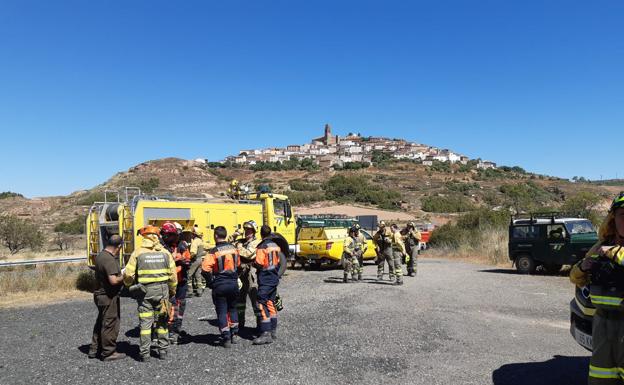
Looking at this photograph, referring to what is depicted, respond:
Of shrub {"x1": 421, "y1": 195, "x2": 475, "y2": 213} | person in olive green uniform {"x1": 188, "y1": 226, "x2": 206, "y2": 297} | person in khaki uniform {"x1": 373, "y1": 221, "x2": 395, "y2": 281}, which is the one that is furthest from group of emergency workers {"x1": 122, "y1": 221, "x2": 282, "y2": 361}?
shrub {"x1": 421, "y1": 195, "x2": 475, "y2": 213}

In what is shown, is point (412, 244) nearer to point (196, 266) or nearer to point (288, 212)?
point (288, 212)

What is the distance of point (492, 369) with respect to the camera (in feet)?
19.0

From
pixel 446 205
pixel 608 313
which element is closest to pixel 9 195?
pixel 446 205

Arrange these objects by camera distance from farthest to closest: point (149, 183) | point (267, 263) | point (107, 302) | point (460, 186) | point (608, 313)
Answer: point (460, 186), point (149, 183), point (267, 263), point (107, 302), point (608, 313)

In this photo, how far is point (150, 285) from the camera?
628 cm

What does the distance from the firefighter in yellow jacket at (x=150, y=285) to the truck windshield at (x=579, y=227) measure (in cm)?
1375

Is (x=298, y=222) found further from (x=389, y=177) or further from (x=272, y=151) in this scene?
(x=272, y=151)

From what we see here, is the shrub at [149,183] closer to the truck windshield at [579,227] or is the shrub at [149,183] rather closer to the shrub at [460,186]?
the shrub at [460,186]

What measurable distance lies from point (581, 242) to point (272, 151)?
177m

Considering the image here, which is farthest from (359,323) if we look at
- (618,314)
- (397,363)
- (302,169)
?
(302,169)

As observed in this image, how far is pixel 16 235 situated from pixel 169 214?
2273 cm

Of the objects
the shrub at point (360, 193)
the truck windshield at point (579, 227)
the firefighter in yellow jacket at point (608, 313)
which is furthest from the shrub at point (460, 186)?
the firefighter in yellow jacket at point (608, 313)

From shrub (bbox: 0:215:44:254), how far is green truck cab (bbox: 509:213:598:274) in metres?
29.1

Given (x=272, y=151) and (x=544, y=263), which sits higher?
(x=272, y=151)
